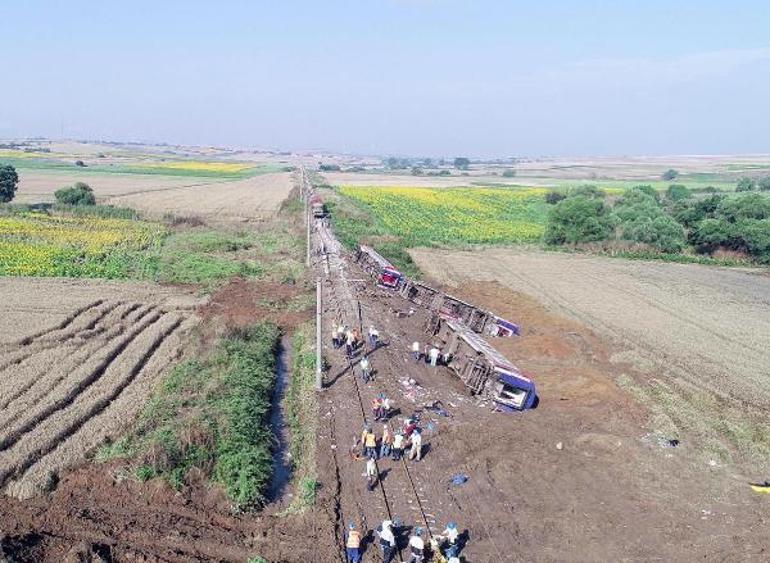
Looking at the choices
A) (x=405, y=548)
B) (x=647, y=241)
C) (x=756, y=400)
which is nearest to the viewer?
(x=405, y=548)

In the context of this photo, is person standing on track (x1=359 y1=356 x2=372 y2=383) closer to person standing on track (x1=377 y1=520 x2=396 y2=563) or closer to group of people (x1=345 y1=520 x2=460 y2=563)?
group of people (x1=345 y1=520 x2=460 y2=563)

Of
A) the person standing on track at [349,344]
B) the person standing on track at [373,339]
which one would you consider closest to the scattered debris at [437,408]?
the person standing on track at [349,344]

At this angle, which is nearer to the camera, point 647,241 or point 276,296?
point 276,296

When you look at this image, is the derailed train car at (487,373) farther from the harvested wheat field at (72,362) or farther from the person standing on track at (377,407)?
the harvested wheat field at (72,362)

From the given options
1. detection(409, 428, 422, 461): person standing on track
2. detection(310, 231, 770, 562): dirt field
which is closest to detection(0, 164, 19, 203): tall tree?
detection(310, 231, 770, 562): dirt field

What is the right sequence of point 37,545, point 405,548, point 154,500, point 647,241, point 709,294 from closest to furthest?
point 37,545
point 405,548
point 154,500
point 709,294
point 647,241

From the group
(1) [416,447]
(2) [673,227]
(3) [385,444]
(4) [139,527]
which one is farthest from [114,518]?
(2) [673,227]

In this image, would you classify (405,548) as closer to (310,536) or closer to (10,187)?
(310,536)

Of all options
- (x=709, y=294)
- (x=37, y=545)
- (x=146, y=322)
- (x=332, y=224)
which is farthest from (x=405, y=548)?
(x=332, y=224)
